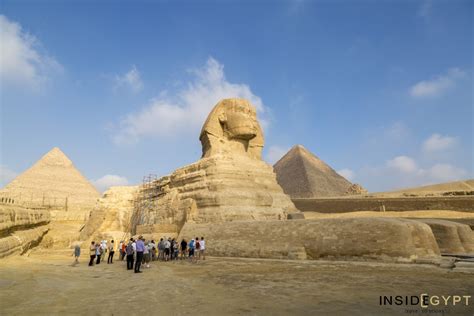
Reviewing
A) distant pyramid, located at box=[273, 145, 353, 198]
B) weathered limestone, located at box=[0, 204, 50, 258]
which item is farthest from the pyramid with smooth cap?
weathered limestone, located at box=[0, 204, 50, 258]

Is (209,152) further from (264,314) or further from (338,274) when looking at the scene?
(264,314)

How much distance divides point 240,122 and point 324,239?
6622 millimetres

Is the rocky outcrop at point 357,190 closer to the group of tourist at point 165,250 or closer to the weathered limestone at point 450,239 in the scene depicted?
the weathered limestone at point 450,239

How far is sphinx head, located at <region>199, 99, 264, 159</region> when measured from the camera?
13414mm

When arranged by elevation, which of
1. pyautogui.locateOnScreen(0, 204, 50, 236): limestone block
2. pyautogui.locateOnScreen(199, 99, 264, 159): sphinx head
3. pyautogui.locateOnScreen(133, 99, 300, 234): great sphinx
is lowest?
pyautogui.locateOnScreen(0, 204, 50, 236): limestone block

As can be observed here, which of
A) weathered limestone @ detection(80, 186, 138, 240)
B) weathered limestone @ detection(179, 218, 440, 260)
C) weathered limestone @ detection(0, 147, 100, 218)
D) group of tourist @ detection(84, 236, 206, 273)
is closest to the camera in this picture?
weathered limestone @ detection(179, 218, 440, 260)

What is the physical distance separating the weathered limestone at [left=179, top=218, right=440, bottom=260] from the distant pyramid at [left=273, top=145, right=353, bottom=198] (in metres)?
24.4

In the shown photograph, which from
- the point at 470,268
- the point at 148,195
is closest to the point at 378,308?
the point at 470,268

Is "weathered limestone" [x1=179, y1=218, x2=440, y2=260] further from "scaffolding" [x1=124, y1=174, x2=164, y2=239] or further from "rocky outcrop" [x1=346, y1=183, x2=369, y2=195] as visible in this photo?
"rocky outcrop" [x1=346, y1=183, x2=369, y2=195]

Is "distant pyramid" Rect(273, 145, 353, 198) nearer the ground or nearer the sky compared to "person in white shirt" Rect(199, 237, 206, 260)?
nearer the sky

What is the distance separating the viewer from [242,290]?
4914mm

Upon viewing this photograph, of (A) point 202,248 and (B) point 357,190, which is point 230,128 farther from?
(B) point 357,190

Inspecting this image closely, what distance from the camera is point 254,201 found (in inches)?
471

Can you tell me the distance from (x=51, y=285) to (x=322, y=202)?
905 inches
